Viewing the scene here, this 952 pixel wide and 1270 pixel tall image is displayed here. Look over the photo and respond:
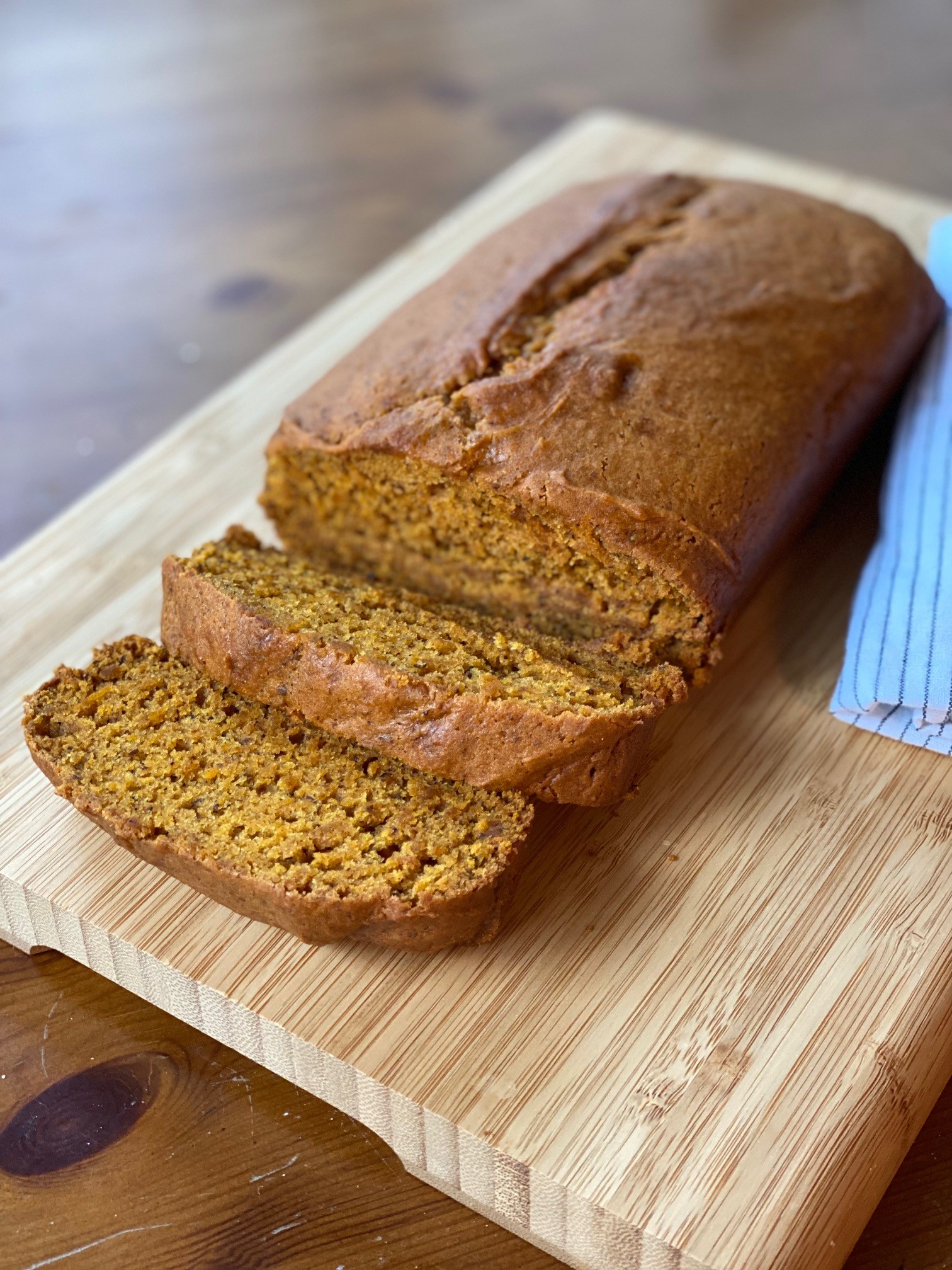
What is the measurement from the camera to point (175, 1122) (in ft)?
8.09

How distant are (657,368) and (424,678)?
3.09 feet

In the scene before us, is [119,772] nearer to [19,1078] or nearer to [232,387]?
[19,1078]

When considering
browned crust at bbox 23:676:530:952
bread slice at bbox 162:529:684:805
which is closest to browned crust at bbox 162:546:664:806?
bread slice at bbox 162:529:684:805

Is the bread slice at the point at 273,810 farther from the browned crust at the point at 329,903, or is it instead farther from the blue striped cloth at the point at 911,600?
the blue striped cloth at the point at 911,600

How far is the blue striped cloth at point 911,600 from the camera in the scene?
2.89m

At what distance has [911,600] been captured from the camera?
304 centimetres

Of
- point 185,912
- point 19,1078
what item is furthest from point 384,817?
point 19,1078

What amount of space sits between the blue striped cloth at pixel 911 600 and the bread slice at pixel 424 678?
478 mm

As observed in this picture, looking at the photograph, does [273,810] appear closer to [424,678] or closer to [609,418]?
[424,678]

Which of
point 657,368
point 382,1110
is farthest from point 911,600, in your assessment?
point 382,1110

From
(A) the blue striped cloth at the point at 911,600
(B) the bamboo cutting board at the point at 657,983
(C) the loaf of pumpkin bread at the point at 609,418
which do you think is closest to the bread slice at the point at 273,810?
(B) the bamboo cutting board at the point at 657,983

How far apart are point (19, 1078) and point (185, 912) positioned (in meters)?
0.42

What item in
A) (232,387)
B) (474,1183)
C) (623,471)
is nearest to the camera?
(474,1183)

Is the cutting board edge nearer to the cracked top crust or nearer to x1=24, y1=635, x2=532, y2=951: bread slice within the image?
x1=24, y1=635, x2=532, y2=951: bread slice
